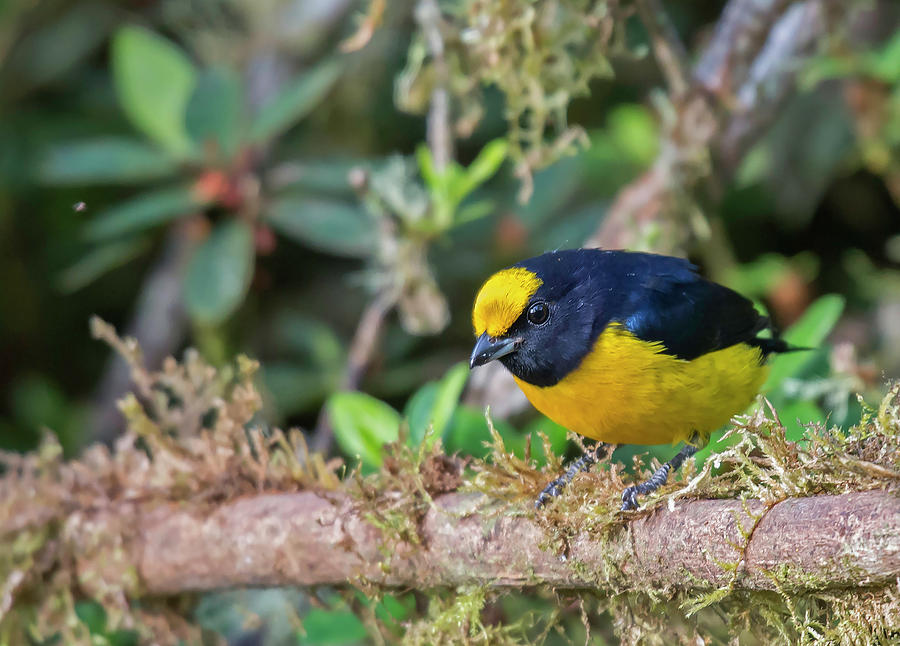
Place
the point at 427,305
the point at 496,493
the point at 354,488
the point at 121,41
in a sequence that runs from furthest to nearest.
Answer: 1. the point at 121,41
2. the point at 427,305
3. the point at 354,488
4. the point at 496,493

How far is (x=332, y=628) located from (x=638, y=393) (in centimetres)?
102

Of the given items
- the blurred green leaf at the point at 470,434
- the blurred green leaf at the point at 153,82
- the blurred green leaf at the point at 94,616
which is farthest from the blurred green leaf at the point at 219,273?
the blurred green leaf at the point at 470,434

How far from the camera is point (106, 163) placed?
3271 mm

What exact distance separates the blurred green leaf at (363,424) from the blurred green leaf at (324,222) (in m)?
0.99

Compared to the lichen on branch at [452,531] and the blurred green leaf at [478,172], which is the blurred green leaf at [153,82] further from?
the lichen on branch at [452,531]

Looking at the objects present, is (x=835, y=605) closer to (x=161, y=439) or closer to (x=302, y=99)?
(x=161, y=439)

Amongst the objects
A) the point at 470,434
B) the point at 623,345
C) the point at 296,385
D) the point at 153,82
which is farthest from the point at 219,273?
the point at 623,345

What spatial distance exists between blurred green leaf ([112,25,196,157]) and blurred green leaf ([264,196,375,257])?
1.61 ft

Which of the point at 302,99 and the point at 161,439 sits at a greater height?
the point at 302,99

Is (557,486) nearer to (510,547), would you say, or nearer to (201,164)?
(510,547)

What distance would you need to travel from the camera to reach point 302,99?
3127mm

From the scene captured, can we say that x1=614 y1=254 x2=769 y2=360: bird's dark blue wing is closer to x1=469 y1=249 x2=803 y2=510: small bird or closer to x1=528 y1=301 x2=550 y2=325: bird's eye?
x1=469 y1=249 x2=803 y2=510: small bird

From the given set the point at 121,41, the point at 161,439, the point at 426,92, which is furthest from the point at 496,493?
the point at 121,41

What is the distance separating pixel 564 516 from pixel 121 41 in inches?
107
